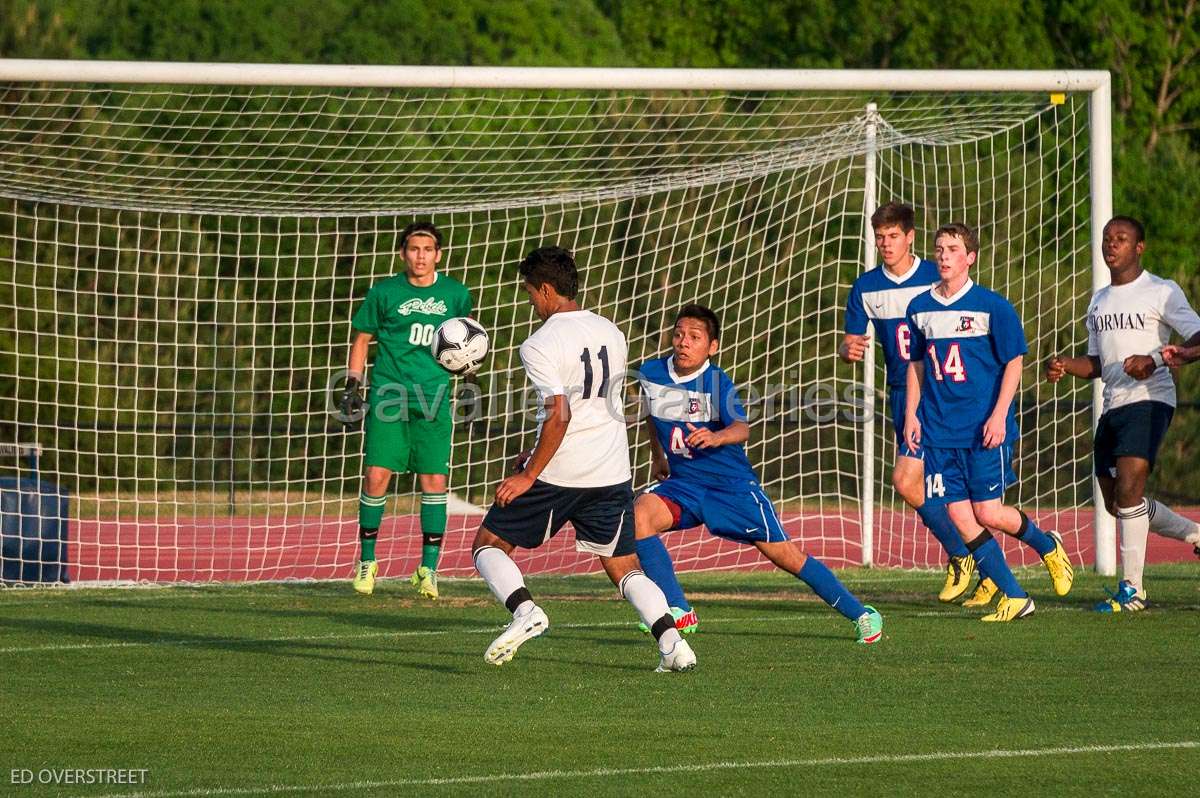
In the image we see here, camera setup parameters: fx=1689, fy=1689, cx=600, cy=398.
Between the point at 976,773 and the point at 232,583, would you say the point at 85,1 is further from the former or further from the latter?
the point at 976,773

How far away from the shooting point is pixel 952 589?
9.54 meters

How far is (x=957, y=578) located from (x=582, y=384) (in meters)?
3.61

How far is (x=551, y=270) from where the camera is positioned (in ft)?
22.2

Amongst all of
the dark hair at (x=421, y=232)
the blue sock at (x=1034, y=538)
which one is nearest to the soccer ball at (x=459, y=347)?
the dark hair at (x=421, y=232)

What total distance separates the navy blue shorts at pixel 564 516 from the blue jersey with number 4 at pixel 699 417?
0.97 m

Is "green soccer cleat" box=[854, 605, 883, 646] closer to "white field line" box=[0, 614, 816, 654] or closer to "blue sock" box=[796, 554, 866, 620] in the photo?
"blue sock" box=[796, 554, 866, 620]

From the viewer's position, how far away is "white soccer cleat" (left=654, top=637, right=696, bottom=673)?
22.0 ft

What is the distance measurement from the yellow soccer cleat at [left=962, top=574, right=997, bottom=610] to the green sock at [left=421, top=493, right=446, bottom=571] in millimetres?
3084

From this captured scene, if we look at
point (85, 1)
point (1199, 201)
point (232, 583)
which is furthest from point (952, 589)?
point (85, 1)

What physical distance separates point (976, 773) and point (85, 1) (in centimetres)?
4676

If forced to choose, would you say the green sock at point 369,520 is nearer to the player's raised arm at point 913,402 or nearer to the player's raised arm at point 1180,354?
the player's raised arm at point 913,402

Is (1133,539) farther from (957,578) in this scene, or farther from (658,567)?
(658,567)

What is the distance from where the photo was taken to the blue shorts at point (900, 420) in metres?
8.92

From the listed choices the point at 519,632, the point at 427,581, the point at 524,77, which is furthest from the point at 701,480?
the point at 524,77
